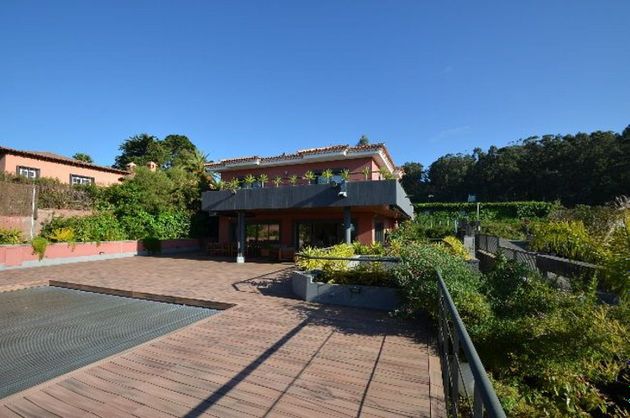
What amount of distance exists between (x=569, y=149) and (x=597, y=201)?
10.1 metres

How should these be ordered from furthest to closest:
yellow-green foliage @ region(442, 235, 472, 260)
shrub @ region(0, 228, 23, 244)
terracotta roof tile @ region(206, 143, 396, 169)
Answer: terracotta roof tile @ region(206, 143, 396, 169), shrub @ region(0, 228, 23, 244), yellow-green foliage @ region(442, 235, 472, 260)

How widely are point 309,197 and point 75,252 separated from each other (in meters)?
12.6

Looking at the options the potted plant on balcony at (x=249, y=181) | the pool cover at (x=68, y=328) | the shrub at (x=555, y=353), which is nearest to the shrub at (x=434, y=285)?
the shrub at (x=555, y=353)

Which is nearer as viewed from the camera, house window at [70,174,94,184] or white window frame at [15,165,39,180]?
white window frame at [15,165,39,180]

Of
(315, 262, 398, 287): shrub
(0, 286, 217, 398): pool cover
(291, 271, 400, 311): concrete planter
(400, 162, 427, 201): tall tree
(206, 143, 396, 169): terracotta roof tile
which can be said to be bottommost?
(0, 286, 217, 398): pool cover

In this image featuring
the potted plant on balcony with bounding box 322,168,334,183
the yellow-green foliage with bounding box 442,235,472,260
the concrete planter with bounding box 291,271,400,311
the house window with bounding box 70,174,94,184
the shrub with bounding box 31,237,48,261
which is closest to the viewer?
the concrete planter with bounding box 291,271,400,311

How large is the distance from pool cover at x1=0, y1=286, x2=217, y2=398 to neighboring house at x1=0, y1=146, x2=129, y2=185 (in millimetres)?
17030

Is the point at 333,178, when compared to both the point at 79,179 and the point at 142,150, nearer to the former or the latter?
the point at 79,179

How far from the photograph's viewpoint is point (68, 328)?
7.07m

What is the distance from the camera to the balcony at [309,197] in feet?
43.5

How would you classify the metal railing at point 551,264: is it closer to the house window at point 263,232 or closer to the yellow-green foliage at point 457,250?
the yellow-green foliage at point 457,250

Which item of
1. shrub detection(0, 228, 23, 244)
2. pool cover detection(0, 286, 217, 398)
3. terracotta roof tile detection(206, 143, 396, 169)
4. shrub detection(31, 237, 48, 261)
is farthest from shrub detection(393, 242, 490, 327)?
shrub detection(0, 228, 23, 244)

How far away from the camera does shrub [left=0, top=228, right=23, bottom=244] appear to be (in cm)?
1553

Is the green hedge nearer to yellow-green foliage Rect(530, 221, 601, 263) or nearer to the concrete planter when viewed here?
yellow-green foliage Rect(530, 221, 601, 263)
